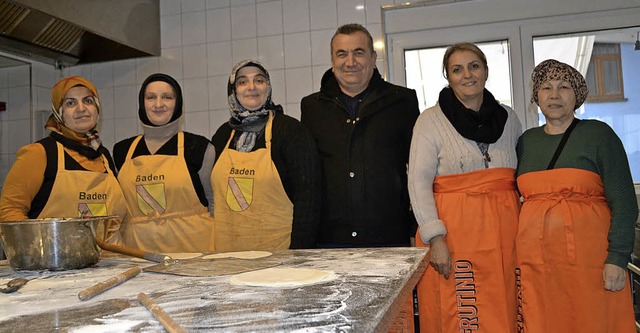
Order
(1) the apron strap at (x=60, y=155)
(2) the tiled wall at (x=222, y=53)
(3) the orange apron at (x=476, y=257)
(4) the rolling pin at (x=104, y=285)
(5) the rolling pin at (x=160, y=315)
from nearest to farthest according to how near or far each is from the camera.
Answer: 1. (5) the rolling pin at (x=160, y=315)
2. (4) the rolling pin at (x=104, y=285)
3. (3) the orange apron at (x=476, y=257)
4. (1) the apron strap at (x=60, y=155)
5. (2) the tiled wall at (x=222, y=53)

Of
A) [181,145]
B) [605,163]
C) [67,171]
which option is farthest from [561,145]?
[67,171]

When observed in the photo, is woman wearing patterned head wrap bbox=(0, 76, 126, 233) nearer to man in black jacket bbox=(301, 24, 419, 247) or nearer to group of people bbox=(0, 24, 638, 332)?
group of people bbox=(0, 24, 638, 332)

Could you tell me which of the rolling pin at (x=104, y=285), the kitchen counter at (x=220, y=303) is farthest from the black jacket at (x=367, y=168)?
the rolling pin at (x=104, y=285)

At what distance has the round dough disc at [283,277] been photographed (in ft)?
3.32

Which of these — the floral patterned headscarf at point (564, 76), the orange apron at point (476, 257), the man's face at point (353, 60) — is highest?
the man's face at point (353, 60)

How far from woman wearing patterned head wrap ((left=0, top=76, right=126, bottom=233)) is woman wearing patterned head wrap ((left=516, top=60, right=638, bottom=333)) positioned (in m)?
1.60

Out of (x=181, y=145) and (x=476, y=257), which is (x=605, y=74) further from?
(x=181, y=145)

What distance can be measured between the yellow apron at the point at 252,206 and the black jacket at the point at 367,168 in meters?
0.18

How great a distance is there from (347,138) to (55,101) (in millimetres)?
1238

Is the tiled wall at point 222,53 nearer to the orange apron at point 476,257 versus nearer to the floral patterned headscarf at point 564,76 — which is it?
the floral patterned headscarf at point 564,76

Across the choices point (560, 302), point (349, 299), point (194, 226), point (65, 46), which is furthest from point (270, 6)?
point (349, 299)

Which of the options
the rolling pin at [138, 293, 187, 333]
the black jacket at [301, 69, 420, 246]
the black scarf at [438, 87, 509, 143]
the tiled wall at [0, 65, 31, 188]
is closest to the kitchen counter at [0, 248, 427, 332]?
the rolling pin at [138, 293, 187, 333]

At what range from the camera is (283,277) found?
1.07 metres

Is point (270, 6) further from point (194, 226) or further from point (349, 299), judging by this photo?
point (349, 299)
